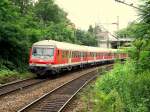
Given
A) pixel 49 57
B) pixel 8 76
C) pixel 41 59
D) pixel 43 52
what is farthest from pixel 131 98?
pixel 43 52

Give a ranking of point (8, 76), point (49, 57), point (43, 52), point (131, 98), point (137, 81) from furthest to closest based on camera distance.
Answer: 1. point (43, 52)
2. point (49, 57)
3. point (8, 76)
4. point (137, 81)
5. point (131, 98)

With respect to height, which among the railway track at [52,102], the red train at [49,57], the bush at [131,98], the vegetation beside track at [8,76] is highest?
the red train at [49,57]

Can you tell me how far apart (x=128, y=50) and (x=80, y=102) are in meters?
4.46

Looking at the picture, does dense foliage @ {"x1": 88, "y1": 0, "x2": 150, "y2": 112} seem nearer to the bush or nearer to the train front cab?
the bush

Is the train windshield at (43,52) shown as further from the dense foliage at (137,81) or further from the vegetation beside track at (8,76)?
the dense foliage at (137,81)

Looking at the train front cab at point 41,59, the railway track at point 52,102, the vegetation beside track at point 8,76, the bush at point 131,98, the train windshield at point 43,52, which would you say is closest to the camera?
the bush at point 131,98

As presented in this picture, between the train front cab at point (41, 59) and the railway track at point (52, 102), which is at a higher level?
the train front cab at point (41, 59)

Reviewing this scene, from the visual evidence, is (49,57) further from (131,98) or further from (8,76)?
(131,98)

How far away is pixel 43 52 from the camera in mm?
28719

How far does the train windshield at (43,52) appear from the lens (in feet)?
93.4

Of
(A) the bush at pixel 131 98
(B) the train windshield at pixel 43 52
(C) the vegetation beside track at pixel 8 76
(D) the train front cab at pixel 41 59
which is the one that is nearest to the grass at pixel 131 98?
(A) the bush at pixel 131 98

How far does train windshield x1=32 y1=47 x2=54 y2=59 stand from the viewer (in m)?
28.5

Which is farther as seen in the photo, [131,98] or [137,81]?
[137,81]

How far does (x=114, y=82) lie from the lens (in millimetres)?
15688
